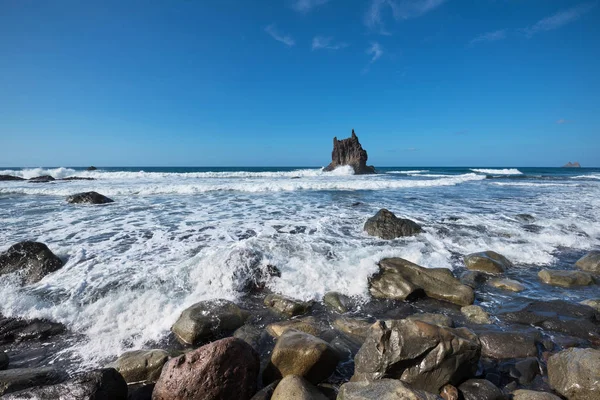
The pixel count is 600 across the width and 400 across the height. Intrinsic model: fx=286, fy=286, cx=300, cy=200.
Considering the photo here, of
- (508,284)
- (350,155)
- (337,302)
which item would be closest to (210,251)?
(337,302)

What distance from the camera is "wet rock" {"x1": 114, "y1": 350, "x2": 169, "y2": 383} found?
3.16 meters

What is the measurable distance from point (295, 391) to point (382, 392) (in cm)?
79

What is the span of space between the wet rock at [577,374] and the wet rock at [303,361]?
2.26 meters

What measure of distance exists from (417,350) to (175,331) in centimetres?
318

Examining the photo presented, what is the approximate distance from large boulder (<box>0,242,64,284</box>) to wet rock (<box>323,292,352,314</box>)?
5456 millimetres

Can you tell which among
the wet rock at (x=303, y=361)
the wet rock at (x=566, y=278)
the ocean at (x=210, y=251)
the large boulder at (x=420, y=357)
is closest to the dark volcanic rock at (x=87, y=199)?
the ocean at (x=210, y=251)

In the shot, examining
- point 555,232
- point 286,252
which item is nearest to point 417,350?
point 286,252

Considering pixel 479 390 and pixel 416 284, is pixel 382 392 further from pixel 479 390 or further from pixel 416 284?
pixel 416 284

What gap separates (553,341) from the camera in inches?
148

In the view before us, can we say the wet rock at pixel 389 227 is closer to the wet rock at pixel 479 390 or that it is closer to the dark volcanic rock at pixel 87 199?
the wet rock at pixel 479 390

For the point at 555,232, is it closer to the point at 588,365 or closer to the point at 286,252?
the point at 588,365

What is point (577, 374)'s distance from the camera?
2.78 m

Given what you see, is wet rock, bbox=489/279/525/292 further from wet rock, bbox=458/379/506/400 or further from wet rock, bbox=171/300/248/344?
wet rock, bbox=171/300/248/344

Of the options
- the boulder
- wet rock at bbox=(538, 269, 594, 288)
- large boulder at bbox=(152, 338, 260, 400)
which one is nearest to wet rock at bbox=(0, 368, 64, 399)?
the boulder
